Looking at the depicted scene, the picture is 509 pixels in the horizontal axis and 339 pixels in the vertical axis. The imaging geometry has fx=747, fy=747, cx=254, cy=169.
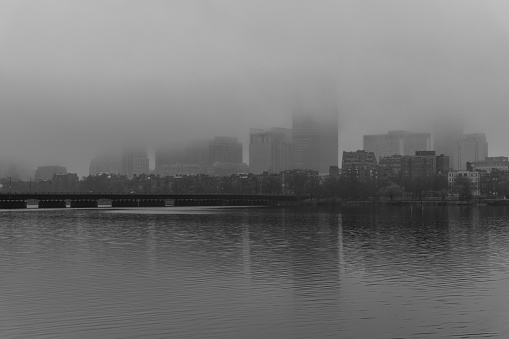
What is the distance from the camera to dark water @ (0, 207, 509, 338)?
3002 cm

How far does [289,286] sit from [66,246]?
33.8 meters

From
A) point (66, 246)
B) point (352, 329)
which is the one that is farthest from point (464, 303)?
point (66, 246)

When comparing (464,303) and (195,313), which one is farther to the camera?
(464,303)

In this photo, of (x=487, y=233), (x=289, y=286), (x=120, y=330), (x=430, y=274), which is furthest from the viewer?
(x=487, y=233)

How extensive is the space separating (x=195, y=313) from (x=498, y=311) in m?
13.6

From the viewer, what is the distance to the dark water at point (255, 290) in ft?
98.5

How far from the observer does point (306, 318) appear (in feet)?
105

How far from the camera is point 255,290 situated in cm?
3950

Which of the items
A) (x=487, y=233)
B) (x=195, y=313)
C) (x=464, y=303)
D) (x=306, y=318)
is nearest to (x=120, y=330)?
(x=195, y=313)

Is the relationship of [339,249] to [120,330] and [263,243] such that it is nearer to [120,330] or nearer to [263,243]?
[263,243]

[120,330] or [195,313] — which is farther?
[195,313]

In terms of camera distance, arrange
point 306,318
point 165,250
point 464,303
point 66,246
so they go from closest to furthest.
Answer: point 306,318, point 464,303, point 165,250, point 66,246

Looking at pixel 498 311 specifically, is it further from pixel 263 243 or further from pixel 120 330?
pixel 263 243

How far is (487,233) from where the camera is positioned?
87875 millimetres
